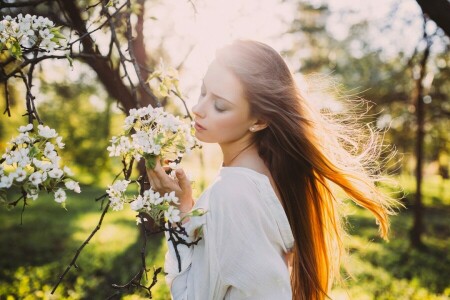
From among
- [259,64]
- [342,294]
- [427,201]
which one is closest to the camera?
[259,64]

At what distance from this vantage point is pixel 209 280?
80.3 inches

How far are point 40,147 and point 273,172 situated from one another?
1.14 m

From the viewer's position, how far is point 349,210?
306 cm

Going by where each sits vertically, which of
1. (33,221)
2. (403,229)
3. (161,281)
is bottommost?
(403,229)

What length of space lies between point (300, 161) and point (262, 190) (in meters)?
0.37

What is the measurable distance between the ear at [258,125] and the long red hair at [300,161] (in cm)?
3

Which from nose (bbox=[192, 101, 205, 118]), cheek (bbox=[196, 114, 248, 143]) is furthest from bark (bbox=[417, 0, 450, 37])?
nose (bbox=[192, 101, 205, 118])

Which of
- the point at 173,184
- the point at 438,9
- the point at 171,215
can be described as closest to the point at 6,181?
the point at 171,215

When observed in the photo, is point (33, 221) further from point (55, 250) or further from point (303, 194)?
point (303, 194)

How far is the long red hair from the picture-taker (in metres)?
2.31

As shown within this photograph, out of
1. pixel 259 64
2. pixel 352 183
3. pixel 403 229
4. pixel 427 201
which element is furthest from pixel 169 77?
pixel 427 201

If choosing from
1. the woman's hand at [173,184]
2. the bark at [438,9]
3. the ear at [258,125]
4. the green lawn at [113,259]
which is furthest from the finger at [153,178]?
the bark at [438,9]

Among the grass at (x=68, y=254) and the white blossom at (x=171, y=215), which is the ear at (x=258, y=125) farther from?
the grass at (x=68, y=254)

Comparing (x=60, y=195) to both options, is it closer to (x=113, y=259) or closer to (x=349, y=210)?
(x=349, y=210)
